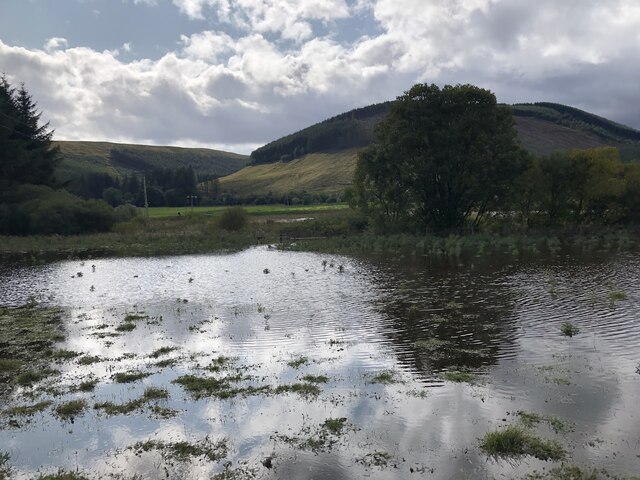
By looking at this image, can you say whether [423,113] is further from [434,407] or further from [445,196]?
[434,407]

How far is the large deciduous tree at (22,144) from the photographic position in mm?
74312

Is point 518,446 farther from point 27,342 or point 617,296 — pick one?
point 27,342

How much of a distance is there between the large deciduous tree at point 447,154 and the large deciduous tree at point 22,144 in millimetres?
55686

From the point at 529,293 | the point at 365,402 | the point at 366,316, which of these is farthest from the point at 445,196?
the point at 365,402

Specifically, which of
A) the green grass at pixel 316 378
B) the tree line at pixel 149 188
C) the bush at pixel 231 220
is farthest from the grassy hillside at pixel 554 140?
the green grass at pixel 316 378

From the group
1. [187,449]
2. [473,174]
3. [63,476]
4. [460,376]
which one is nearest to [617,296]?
[460,376]

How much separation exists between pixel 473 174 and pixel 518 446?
146 ft

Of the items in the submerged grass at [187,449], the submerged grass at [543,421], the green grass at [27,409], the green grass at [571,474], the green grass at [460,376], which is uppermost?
the green grass at [571,474]

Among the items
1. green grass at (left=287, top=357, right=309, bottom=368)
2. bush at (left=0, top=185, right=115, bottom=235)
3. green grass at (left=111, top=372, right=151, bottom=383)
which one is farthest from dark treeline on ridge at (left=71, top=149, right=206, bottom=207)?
Answer: green grass at (left=287, top=357, right=309, bottom=368)

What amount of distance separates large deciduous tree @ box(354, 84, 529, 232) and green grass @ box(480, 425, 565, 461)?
4352 centimetres

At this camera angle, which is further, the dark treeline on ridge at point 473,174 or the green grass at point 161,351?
the dark treeline on ridge at point 473,174

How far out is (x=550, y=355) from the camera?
13812mm

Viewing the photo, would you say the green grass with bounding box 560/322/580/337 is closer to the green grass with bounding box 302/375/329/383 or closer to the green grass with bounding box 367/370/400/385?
the green grass with bounding box 367/370/400/385

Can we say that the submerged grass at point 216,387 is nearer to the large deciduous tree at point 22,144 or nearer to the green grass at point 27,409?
the green grass at point 27,409
